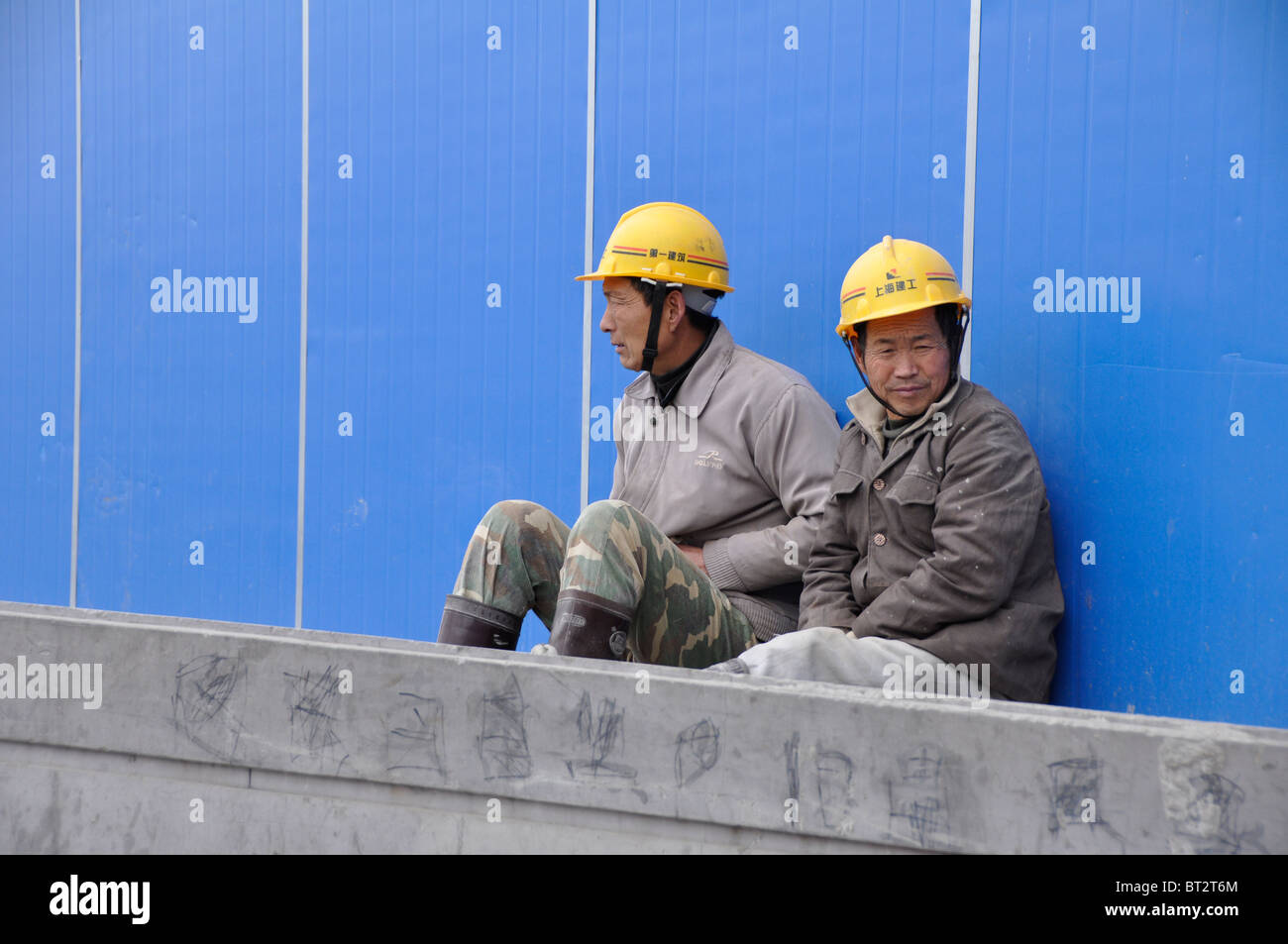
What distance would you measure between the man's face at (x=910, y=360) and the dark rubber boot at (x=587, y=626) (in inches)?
36.9

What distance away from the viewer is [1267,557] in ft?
11.1

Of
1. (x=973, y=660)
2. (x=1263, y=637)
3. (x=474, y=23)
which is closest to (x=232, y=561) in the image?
(x=474, y=23)

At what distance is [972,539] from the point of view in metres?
3.06

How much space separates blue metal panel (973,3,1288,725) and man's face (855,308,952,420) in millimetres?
546

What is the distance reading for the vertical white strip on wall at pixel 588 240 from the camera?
464 centimetres

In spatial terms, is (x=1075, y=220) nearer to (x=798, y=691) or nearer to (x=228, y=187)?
(x=798, y=691)

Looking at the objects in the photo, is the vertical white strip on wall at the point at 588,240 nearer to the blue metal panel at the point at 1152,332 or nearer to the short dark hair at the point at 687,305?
the short dark hair at the point at 687,305

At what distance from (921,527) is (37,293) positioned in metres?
4.70

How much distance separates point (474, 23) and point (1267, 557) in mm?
3364

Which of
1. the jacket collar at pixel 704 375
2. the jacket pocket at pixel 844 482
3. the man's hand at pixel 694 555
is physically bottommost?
the man's hand at pixel 694 555

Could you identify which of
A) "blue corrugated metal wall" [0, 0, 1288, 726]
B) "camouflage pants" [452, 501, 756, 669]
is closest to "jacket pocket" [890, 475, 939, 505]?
"camouflage pants" [452, 501, 756, 669]

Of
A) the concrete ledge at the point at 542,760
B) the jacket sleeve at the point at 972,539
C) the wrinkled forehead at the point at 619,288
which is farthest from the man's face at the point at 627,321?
the concrete ledge at the point at 542,760

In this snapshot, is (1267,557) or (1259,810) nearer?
(1259,810)

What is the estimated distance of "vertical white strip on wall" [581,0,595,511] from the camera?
4645 mm
